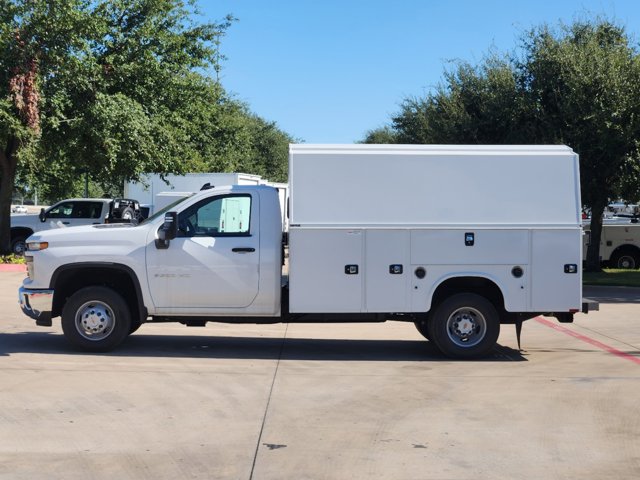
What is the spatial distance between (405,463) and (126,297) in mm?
5396

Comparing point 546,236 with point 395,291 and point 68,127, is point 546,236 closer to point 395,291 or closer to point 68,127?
point 395,291

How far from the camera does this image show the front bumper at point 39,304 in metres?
9.95

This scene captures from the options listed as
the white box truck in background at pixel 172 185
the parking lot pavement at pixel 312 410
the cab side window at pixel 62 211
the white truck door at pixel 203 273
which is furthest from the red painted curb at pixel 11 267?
the white truck door at pixel 203 273

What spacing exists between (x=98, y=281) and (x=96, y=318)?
48 centimetres

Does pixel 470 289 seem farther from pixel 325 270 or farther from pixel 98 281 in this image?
pixel 98 281

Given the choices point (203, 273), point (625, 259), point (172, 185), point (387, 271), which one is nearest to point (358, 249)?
point (387, 271)

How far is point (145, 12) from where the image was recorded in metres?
24.6

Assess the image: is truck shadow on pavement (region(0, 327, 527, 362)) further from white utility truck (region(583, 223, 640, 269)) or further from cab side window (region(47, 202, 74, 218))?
white utility truck (region(583, 223, 640, 269))

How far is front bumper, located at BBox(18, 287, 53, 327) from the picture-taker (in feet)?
32.7

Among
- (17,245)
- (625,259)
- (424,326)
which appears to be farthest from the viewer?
(17,245)

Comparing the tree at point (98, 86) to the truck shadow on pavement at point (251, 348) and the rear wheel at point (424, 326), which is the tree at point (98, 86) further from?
the rear wheel at point (424, 326)

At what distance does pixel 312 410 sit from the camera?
7531 mm

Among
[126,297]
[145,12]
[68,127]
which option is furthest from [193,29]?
[126,297]

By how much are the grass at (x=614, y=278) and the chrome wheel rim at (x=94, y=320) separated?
14.7 metres
